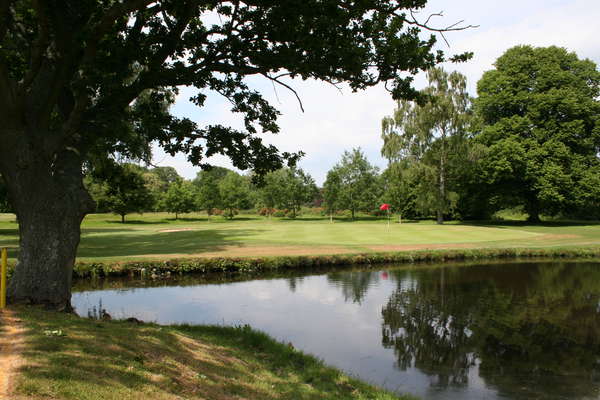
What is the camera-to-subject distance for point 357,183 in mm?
65000

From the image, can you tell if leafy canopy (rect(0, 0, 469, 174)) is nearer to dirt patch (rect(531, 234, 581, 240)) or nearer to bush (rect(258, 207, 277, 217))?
dirt patch (rect(531, 234, 581, 240))

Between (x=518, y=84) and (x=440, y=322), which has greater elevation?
(x=518, y=84)

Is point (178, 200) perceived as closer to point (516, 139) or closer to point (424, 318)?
point (516, 139)

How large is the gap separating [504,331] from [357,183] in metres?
54.6

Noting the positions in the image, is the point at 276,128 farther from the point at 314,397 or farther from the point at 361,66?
the point at 314,397

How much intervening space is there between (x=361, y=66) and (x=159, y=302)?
10.5m

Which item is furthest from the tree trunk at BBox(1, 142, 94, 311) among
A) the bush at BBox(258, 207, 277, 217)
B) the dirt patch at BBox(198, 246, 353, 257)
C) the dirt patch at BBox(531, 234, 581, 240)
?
the bush at BBox(258, 207, 277, 217)

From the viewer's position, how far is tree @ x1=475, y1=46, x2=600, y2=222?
40125 millimetres

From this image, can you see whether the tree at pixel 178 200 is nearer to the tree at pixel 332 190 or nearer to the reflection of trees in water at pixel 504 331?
the tree at pixel 332 190

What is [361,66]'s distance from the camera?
7398 millimetres

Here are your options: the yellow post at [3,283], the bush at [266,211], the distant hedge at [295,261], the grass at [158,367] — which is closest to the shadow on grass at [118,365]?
the grass at [158,367]

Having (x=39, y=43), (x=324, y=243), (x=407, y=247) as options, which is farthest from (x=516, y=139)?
(x=39, y=43)

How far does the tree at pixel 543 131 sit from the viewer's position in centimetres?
4012

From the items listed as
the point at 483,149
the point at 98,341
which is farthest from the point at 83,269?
the point at 483,149
